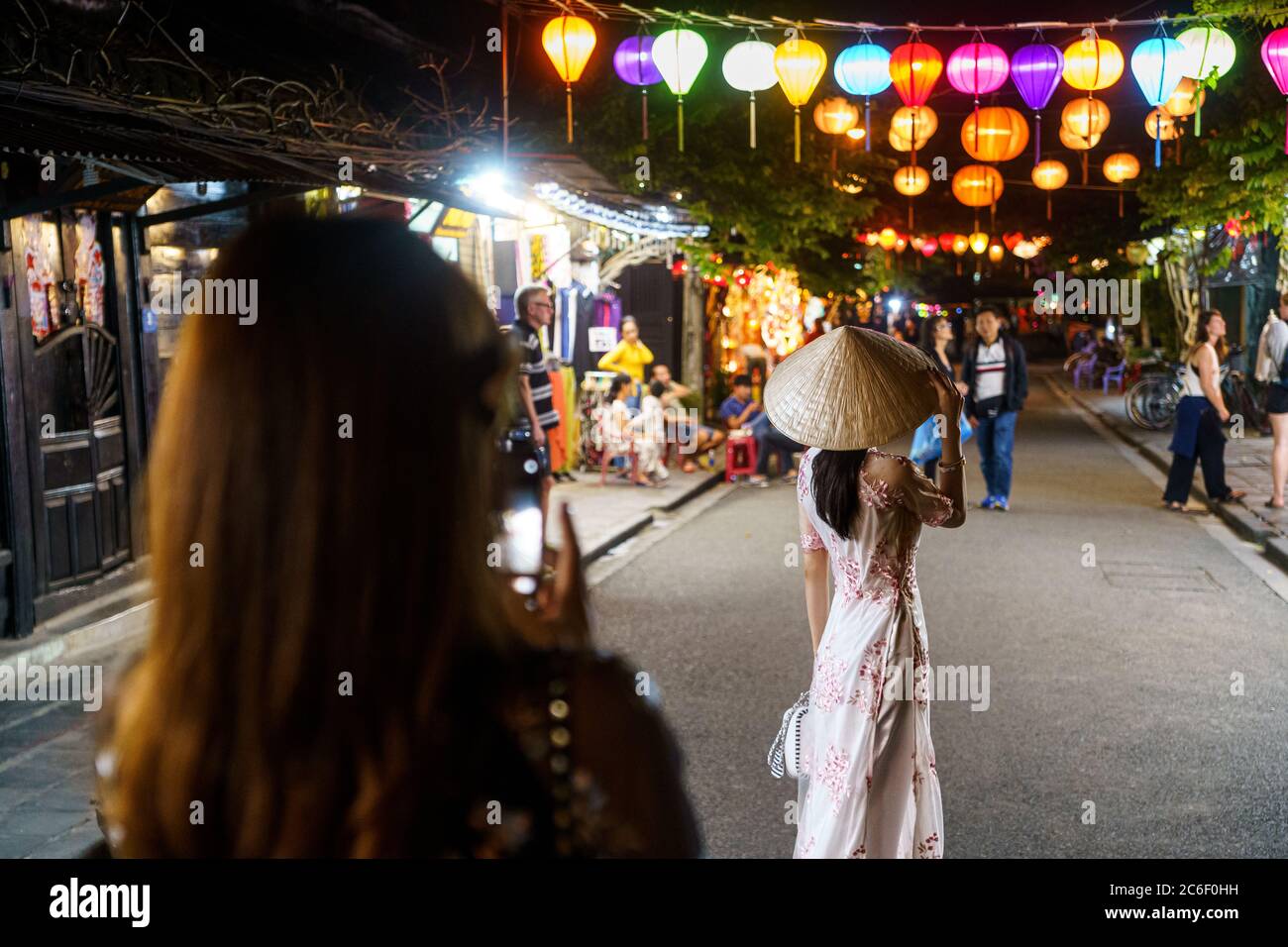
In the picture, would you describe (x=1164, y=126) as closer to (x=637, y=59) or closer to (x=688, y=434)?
(x=688, y=434)

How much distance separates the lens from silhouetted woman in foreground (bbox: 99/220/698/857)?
133cm

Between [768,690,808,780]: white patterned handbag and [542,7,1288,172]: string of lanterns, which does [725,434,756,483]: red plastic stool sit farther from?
[768,690,808,780]: white patterned handbag

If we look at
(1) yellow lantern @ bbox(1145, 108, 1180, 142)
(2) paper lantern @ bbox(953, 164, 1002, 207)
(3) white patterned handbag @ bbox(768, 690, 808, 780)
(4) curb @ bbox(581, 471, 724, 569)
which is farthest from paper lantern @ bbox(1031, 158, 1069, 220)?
(3) white patterned handbag @ bbox(768, 690, 808, 780)

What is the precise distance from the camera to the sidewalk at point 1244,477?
1177 centimetres

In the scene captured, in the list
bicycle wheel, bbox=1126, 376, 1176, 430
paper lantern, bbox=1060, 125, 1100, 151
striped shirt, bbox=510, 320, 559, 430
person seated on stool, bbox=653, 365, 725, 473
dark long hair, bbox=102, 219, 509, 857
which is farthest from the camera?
bicycle wheel, bbox=1126, 376, 1176, 430

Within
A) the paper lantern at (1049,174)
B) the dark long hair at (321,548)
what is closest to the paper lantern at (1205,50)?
the paper lantern at (1049,174)

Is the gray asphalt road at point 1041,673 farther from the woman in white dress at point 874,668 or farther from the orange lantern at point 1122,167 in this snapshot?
the orange lantern at point 1122,167

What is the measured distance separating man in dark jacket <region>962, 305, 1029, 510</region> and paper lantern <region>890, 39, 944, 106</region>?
3041mm

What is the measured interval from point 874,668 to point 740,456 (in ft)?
45.0

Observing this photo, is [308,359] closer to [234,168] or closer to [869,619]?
[869,619]

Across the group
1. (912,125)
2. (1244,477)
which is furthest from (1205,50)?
(1244,477)

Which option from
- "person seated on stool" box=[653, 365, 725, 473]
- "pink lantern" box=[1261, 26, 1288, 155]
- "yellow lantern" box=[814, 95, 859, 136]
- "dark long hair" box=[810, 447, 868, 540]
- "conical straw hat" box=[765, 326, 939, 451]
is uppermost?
"yellow lantern" box=[814, 95, 859, 136]

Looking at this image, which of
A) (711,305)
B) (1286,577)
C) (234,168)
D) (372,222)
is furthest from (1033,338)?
(372,222)

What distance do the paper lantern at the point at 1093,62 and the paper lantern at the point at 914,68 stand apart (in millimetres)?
1169
